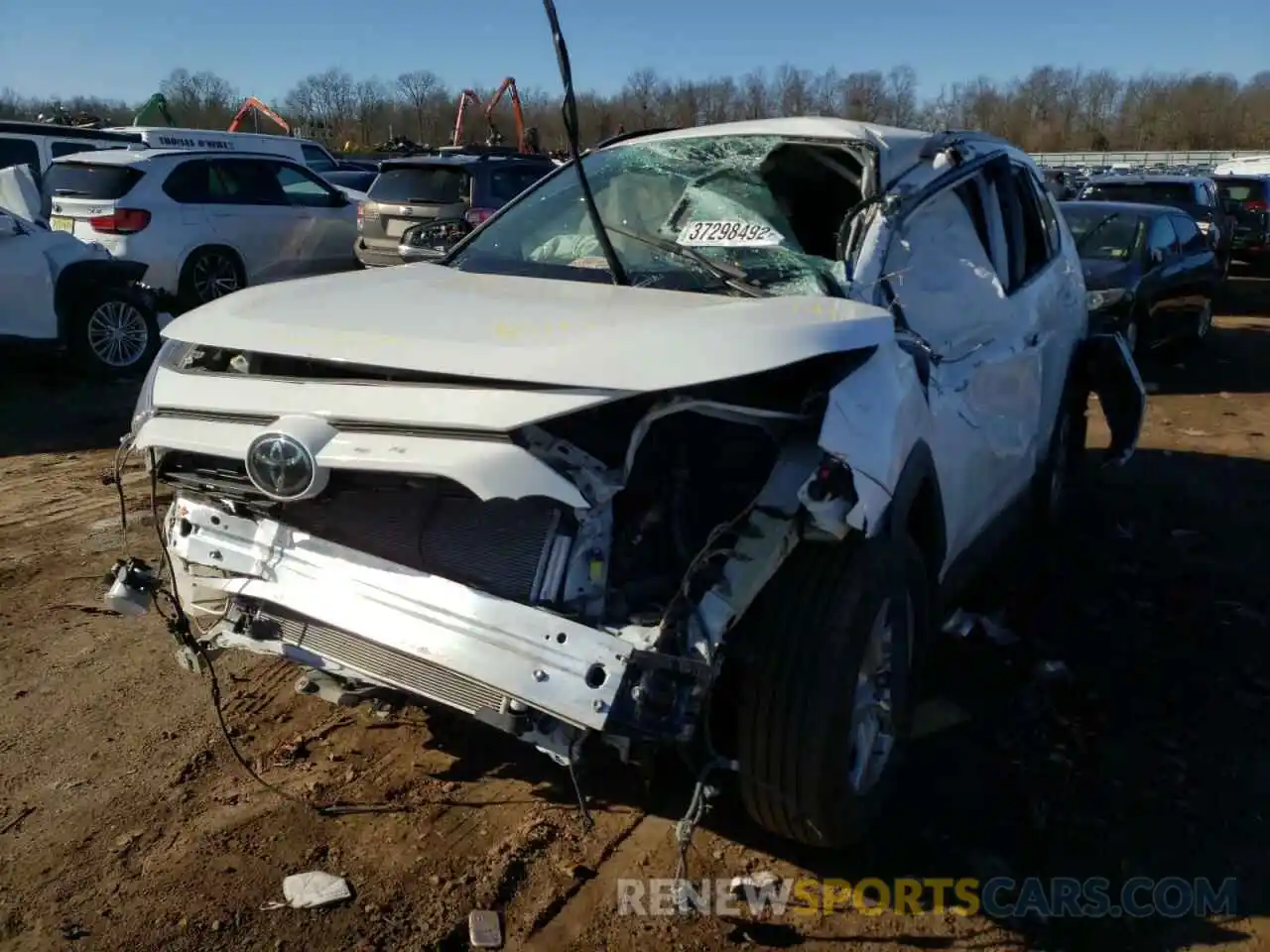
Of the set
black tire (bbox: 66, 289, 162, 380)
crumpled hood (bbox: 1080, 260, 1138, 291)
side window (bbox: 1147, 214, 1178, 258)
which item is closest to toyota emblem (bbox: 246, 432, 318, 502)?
black tire (bbox: 66, 289, 162, 380)

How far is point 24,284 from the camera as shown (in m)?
8.90

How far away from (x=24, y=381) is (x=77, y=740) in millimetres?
6822

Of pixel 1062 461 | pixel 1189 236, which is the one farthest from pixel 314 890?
pixel 1189 236

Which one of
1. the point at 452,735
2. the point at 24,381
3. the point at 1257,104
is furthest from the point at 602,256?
the point at 1257,104

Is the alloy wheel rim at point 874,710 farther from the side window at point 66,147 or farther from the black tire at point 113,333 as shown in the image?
the side window at point 66,147

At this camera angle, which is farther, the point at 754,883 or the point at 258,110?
the point at 258,110

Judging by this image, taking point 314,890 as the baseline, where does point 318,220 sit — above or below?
above

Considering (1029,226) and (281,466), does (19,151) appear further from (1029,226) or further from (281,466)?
(281,466)

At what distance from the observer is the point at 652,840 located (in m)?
3.21

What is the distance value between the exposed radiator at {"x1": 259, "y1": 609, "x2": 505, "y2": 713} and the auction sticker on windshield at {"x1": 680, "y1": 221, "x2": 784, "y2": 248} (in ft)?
5.65

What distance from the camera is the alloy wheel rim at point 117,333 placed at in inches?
373

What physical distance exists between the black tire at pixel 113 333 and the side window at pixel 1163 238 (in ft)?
29.7

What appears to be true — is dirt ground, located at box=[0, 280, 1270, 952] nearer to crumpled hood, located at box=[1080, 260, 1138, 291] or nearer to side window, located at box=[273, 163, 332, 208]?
crumpled hood, located at box=[1080, 260, 1138, 291]

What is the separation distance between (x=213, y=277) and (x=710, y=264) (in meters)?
9.37
